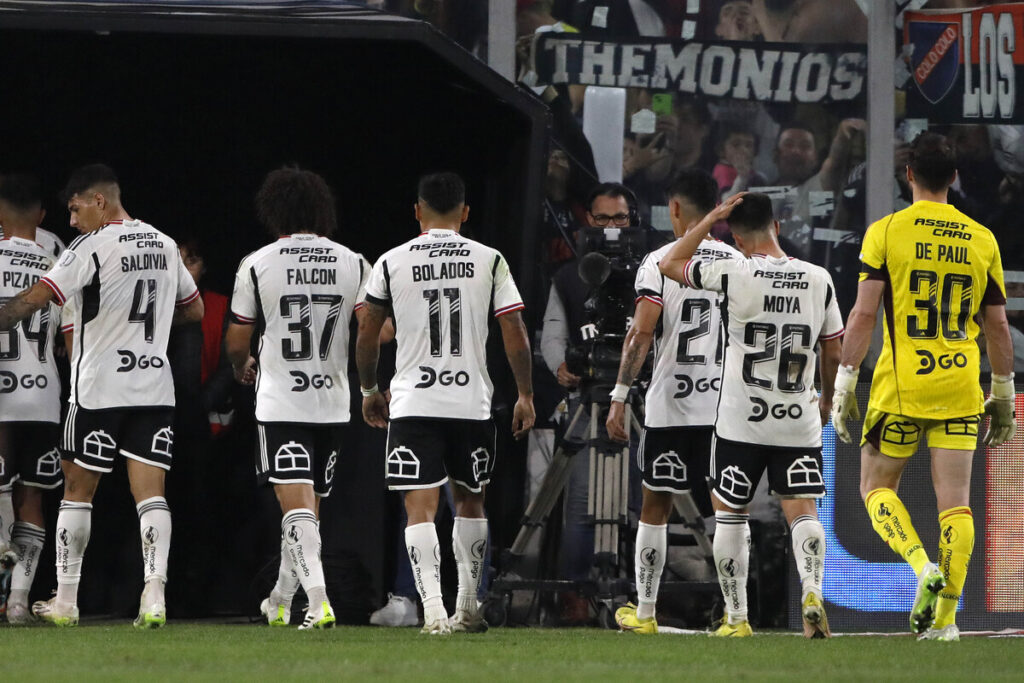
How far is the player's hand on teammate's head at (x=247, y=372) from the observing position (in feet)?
26.7

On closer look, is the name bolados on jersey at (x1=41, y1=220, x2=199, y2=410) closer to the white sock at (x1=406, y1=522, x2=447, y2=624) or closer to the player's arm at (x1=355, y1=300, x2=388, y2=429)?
the player's arm at (x1=355, y1=300, x2=388, y2=429)

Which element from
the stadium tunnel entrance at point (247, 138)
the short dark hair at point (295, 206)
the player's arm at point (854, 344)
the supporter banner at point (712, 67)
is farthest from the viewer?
the supporter banner at point (712, 67)

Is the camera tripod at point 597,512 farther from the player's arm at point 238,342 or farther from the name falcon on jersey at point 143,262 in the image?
the name falcon on jersey at point 143,262

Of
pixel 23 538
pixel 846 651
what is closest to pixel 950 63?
pixel 846 651

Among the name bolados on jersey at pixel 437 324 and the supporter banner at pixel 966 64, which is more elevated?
the supporter banner at pixel 966 64

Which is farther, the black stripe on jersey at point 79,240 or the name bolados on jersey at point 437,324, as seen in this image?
the black stripe on jersey at point 79,240

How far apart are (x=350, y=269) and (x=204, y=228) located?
260 cm

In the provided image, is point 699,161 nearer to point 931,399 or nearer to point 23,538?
point 931,399

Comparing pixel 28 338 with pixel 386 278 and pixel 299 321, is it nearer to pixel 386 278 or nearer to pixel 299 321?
pixel 299 321

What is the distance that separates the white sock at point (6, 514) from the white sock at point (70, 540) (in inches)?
23.8

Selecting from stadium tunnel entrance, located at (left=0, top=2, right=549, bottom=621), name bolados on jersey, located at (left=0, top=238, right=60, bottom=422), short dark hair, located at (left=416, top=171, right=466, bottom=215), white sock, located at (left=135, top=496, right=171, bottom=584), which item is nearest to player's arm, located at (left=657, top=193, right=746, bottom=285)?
short dark hair, located at (left=416, top=171, right=466, bottom=215)

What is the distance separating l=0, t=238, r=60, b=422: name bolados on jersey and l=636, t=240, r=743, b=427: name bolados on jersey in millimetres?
2921

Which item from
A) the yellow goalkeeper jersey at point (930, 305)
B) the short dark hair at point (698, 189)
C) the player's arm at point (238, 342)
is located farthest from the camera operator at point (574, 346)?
the yellow goalkeeper jersey at point (930, 305)

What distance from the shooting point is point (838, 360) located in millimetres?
7598
